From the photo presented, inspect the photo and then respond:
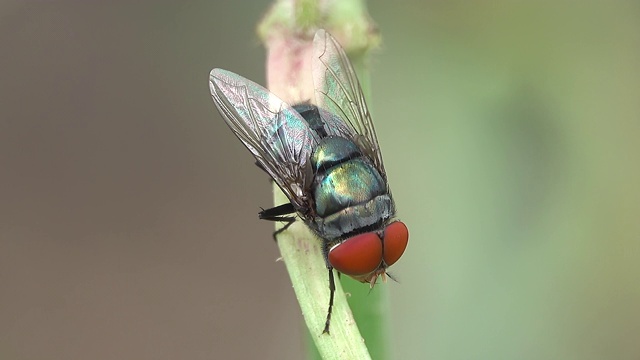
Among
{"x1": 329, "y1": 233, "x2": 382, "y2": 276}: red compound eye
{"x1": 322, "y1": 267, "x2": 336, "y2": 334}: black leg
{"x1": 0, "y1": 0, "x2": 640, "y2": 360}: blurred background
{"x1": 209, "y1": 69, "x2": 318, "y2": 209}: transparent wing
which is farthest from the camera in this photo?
{"x1": 0, "y1": 0, "x2": 640, "y2": 360}: blurred background

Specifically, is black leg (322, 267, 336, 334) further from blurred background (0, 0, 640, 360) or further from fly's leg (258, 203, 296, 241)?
blurred background (0, 0, 640, 360)

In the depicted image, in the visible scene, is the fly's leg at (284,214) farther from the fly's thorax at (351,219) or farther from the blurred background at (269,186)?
the blurred background at (269,186)

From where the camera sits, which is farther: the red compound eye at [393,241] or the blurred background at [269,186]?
the blurred background at [269,186]

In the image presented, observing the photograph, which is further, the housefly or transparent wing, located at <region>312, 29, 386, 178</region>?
transparent wing, located at <region>312, 29, 386, 178</region>

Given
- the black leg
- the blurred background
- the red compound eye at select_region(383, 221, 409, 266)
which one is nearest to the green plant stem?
the black leg

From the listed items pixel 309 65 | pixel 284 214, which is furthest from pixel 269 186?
pixel 309 65

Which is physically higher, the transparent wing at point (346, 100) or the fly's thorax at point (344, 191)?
the transparent wing at point (346, 100)

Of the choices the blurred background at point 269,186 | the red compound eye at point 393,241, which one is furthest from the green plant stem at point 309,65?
the blurred background at point 269,186

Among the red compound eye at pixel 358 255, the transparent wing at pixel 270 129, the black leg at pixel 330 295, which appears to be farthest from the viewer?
the transparent wing at pixel 270 129
